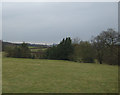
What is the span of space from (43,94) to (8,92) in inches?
40.8

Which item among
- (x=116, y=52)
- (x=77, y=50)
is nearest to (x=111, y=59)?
(x=116, y=52)

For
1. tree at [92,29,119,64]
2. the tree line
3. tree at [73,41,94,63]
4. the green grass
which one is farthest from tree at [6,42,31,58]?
the green grass

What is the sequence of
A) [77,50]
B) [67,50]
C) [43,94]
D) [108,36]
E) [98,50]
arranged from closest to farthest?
[43,94], [108,36], [98,50], [77,50], [67,50]

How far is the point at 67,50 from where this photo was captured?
849 inches

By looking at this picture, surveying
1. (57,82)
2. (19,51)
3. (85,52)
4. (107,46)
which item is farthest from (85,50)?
(57,82)

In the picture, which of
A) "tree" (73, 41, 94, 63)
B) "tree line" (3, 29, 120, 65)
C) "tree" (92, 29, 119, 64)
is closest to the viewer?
"tree" (92, 29, 119, 64)

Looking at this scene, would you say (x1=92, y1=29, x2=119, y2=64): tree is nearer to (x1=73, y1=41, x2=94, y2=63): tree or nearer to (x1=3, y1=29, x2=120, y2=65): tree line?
(x1=3, y1=29, x2=120, y2=65): tree line

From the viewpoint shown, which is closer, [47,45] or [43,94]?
[43,94]

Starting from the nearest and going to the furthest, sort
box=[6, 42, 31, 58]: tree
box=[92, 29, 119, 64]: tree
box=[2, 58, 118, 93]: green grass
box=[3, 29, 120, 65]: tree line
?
1. box=[2, 58, 118, 93]: green grass
2. box=[92, 29, 119, 64]: tree
3. box=[3, 29, 120, 65]: tree line
4. box=[6, 42, 31, 58]: tree

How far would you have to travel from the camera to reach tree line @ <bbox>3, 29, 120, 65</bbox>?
16641 millimetres

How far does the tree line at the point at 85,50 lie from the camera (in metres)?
16.6

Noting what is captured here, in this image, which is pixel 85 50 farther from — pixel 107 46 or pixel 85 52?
pixel 107 46

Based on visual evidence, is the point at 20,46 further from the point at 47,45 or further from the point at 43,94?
the point at 43,94

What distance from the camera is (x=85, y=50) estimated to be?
1900 centimetres
